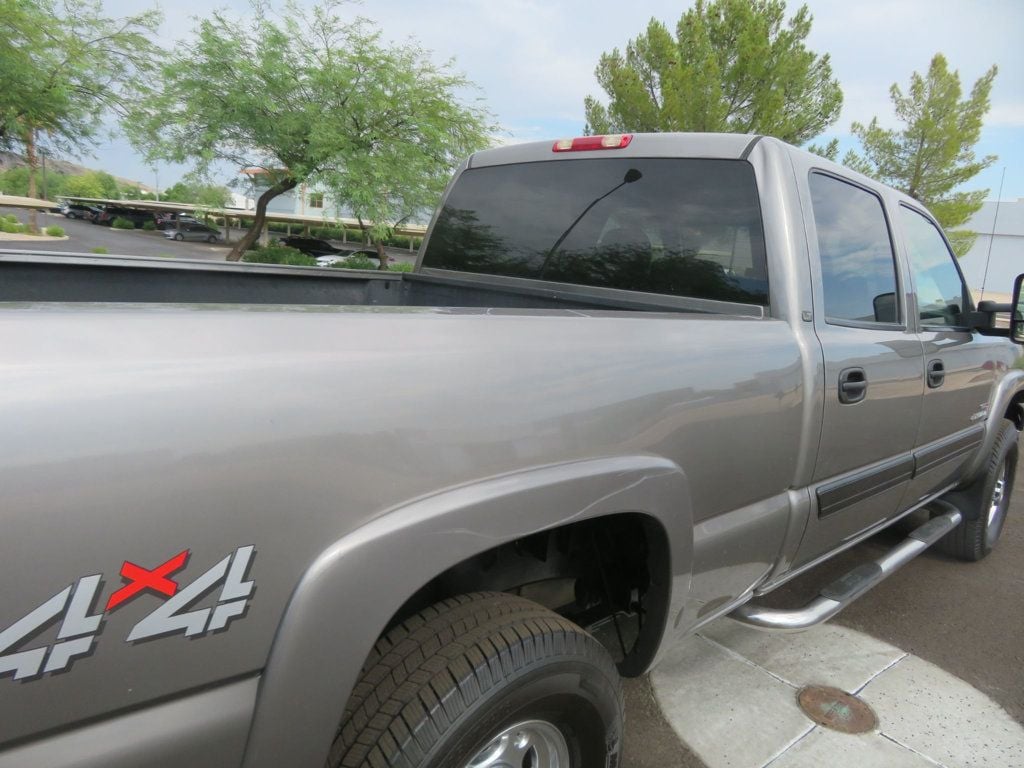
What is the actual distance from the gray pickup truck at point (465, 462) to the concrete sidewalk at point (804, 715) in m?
0.46

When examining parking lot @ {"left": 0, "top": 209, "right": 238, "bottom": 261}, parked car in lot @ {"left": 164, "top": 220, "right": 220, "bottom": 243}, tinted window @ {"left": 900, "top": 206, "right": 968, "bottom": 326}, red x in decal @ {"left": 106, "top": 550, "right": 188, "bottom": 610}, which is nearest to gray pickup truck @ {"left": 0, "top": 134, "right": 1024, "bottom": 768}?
red x in decal @ {"left": 106, "top": 550, "right": 188, "bottom": 610}

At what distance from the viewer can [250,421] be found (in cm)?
107

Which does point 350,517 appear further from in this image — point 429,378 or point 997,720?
point 997,720

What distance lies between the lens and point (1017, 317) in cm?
348

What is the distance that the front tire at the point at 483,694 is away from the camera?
1323 millimetres

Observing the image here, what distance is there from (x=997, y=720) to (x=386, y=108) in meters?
17.2

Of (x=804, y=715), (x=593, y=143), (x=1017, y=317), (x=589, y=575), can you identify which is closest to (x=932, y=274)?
(x=1017, y=317)

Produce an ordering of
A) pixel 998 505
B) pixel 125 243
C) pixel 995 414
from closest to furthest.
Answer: pixel 995 414
pixel 998 505
pixel 125 243

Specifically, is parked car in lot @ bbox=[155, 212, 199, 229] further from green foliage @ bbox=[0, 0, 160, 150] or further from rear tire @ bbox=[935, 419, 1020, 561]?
rear tire @ bbox=[935, 419, 1020, 561]

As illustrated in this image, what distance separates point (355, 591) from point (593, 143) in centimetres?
207

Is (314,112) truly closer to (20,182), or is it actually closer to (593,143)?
(593,143)

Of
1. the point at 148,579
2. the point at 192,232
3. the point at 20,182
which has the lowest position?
the point at 148,579

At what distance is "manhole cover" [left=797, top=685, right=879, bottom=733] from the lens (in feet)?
8.53

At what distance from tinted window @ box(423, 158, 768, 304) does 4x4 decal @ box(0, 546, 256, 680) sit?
181 centimetres
